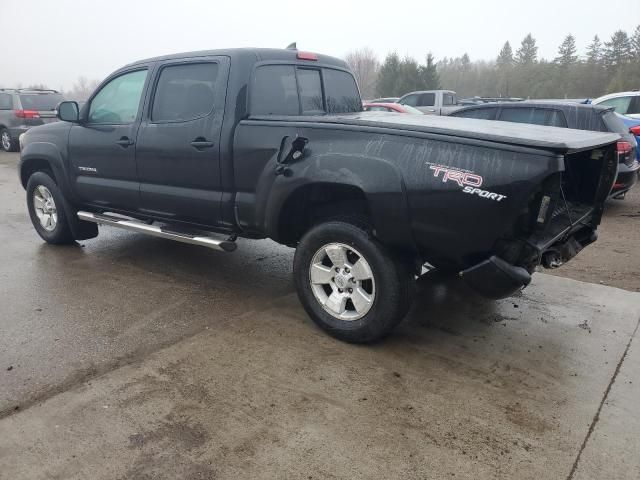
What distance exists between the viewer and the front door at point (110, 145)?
4883 mm

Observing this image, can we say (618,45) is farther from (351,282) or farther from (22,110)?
(351,282)

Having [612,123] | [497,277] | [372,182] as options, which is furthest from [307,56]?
[612,123]

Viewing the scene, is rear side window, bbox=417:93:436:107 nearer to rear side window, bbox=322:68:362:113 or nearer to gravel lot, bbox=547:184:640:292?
gravel lot, bbox=547:184:640:292

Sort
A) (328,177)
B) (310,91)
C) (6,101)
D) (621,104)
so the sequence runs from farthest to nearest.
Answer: (6,101) → (621,104) → (310,91) → (328,177)

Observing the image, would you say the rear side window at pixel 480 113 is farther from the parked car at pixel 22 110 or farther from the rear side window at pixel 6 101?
the rear side window at pixel 6 101

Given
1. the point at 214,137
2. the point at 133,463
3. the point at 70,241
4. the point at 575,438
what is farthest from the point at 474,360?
the point at 70,241

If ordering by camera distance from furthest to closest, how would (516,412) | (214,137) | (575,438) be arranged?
(214,137), (516,412), (575,438)

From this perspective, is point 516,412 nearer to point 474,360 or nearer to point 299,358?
point 474,360

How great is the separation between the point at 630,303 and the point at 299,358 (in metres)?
2.84

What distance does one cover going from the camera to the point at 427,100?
63.3 ft

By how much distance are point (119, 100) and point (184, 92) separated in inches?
37.9

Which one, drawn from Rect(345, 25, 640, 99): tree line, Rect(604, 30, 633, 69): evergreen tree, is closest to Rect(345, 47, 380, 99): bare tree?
Rect(345, 25, 640, 99): tree line

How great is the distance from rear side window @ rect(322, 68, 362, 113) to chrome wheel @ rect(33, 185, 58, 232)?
3285 mm

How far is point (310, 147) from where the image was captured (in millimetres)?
3639
